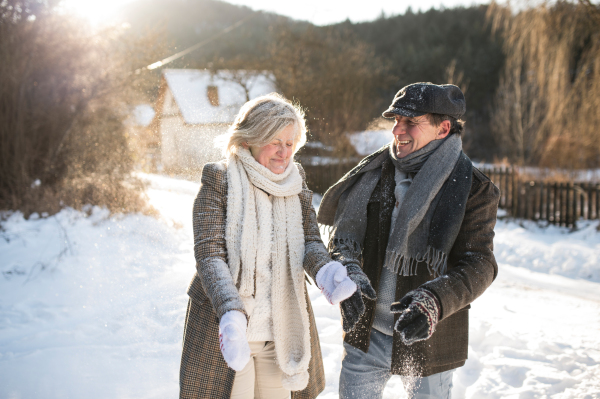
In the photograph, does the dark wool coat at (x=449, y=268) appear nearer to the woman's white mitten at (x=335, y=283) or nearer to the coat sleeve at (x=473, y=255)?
the coat sleeve at (x=473, y=255)

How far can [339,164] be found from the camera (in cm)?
655

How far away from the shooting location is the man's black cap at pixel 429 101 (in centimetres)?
199

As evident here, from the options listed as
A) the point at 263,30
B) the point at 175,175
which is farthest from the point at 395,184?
the point at 263,30

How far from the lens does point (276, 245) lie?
195cm

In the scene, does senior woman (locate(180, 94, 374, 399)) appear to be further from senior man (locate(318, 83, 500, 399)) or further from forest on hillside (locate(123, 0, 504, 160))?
forest on hillside (locate(123, 0, 504, 160))

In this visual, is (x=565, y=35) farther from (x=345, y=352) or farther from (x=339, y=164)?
(x=345, y=352)

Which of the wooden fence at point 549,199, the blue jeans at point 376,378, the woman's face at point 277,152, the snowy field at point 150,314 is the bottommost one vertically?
the wooden fence at point 549,199

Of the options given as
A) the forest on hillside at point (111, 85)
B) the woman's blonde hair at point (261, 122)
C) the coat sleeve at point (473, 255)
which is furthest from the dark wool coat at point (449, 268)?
the forest on hillside at point (111, 85)

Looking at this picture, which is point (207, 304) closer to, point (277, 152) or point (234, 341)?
point (234, 341)

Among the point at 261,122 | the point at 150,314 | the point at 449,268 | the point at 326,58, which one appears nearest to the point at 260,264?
the point at 261,122

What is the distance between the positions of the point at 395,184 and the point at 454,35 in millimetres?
41724

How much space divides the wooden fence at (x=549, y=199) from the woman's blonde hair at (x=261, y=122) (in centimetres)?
1008

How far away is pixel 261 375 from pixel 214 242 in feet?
2.26

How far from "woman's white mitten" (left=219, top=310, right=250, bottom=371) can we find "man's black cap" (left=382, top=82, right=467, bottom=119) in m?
1.21
